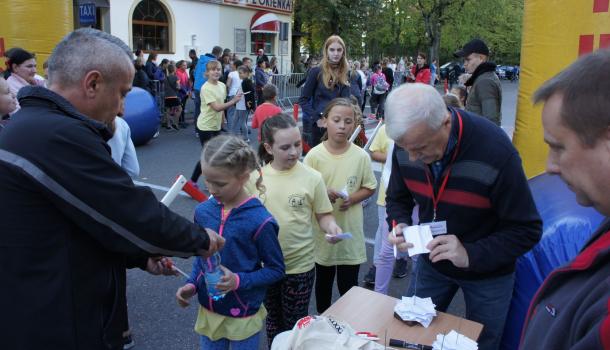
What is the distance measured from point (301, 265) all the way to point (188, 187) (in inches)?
33.4

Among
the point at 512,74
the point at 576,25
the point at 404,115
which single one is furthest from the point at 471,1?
the point at 404,115

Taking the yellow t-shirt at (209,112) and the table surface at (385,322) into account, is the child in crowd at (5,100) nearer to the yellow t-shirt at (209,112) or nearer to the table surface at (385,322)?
the table surface at (385,322)

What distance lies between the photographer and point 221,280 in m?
2.17

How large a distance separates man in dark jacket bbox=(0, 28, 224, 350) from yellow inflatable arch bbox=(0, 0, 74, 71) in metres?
Result: 4.32

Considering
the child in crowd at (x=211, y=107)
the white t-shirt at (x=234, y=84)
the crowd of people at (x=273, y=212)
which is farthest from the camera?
the white t-shirt at (x=234, y=84)

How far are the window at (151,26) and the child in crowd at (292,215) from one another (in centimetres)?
1760

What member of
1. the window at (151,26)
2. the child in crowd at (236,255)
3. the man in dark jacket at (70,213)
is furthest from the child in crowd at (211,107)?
the window at (151,26)

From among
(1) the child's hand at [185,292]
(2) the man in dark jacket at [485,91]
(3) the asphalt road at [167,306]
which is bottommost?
(3) the asphalt road at [167,306]

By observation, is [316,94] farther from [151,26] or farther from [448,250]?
[151,26]

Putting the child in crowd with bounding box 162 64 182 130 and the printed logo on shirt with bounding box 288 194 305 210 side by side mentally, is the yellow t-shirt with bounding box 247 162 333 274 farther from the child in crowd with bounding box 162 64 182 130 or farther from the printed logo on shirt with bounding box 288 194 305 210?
the child in crowd with bounding box 162 64 182 130

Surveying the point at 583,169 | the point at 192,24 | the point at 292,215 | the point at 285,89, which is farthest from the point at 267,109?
the point at 192,24

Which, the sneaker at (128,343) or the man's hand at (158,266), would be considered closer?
the man's hand at (158,266)

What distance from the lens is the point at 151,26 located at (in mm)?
19578

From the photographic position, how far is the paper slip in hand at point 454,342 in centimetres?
198
